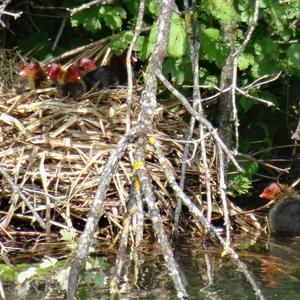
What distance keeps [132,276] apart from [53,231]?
3.86ft

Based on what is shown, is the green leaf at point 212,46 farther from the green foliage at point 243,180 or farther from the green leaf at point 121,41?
the green foliage at point 243,180

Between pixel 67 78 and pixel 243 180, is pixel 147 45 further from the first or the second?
pixel 243 180

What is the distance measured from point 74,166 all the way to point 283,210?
1714 mm

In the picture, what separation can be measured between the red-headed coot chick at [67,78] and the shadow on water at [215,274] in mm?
1876

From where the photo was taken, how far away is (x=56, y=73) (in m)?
8.12

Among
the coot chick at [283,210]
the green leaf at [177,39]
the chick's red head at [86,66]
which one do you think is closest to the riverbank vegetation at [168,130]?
the green leaf at [177,39]

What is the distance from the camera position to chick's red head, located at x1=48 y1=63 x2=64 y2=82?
8.12 meters

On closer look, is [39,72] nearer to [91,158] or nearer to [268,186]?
[91,158]

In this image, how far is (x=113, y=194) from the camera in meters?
7.23

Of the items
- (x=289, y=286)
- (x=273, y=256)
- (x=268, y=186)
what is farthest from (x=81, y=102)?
(x=289, y=286)

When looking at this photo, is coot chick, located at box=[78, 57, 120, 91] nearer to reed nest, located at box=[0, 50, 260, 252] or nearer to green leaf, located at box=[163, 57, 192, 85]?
reed nest, located at box=[0, 50, 260, 252]

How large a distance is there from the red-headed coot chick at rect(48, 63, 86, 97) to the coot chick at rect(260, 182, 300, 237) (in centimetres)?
185

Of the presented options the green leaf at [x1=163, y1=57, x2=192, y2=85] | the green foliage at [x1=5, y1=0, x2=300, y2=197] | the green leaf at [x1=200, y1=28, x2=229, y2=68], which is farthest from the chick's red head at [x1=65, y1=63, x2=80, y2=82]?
the green leaf at [x1=200, y1=28, x2=229, y2=68]

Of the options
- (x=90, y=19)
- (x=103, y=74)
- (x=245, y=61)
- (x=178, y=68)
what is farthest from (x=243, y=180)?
(x=90, y=19)
